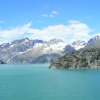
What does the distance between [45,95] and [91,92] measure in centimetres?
1961

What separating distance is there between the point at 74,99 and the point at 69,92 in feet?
45.0

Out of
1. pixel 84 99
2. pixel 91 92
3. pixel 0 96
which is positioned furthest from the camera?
pixel 91 92

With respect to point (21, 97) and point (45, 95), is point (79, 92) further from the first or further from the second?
point (21, 97)

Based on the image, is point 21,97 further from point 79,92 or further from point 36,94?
point 79,92

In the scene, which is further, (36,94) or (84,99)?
(36,94)

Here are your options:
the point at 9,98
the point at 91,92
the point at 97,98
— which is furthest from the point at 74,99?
the point at 9,98

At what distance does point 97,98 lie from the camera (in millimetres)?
84000

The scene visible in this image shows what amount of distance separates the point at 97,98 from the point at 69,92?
14995mm

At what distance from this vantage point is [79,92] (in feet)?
311

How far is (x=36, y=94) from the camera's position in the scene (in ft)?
301

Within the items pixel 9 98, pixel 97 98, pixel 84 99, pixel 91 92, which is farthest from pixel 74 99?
pixel 9 98

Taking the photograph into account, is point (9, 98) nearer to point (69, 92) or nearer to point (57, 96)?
point (57, 96)

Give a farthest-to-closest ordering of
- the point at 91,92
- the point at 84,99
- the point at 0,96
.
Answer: the point at 91,92
the point at 0,96
the point at 84,99

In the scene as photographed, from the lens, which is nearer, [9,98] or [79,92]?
[9,98]
